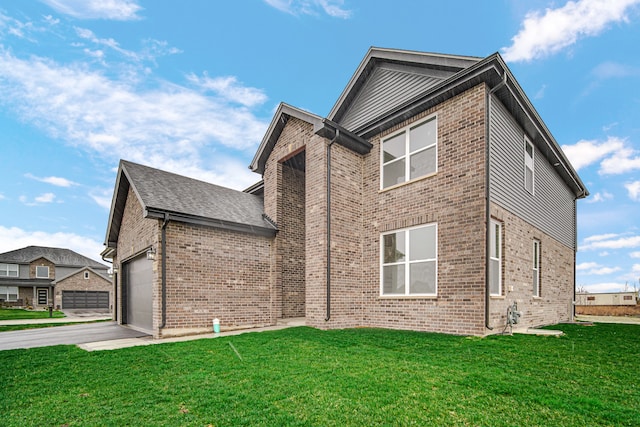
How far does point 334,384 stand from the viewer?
4.48 meters

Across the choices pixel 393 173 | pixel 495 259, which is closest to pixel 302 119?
pixel 393 173

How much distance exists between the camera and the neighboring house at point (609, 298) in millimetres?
20125

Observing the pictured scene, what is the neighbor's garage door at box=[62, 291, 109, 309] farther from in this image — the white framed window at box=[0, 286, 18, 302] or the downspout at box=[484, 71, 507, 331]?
the downspout at box=[484, 71, 507, 331]

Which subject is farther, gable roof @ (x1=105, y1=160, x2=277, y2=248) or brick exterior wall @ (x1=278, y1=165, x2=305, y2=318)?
brick exterior wall @ (x1=278, y1=165, x2=305, y2=318)

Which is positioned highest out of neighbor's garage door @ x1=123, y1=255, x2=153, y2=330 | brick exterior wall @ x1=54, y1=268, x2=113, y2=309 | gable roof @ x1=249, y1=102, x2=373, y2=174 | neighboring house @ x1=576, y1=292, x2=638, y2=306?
gable roof @ x1=249, y1=102, x2=373, y2=174

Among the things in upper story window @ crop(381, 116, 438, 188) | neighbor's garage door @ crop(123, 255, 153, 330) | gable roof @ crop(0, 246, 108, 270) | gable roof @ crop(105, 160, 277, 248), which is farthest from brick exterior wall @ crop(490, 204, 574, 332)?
gable roof @ crop(0, 246, 108, 270)

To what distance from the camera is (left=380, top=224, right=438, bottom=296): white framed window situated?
8.90m

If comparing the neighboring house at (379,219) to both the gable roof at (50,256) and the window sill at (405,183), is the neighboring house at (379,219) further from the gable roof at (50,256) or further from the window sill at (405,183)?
the gable roof at (50,256)

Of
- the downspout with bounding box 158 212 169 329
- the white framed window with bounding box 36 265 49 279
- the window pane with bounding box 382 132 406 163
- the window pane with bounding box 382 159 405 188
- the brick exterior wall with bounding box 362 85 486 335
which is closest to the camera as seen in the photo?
the brick exterior wall with bounding box 362 85 486 335

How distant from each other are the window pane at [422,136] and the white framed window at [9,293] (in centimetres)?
4762

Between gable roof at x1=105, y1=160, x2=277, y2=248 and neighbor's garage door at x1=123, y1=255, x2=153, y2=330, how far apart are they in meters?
2.30

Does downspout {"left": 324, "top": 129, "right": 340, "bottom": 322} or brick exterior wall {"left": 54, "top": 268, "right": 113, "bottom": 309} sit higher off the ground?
downspout {"left": 324, "top": 129, "right": 340, "bottom": 322}

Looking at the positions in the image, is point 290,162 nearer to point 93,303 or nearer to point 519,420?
point 519,420

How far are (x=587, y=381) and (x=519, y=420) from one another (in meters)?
1.93
